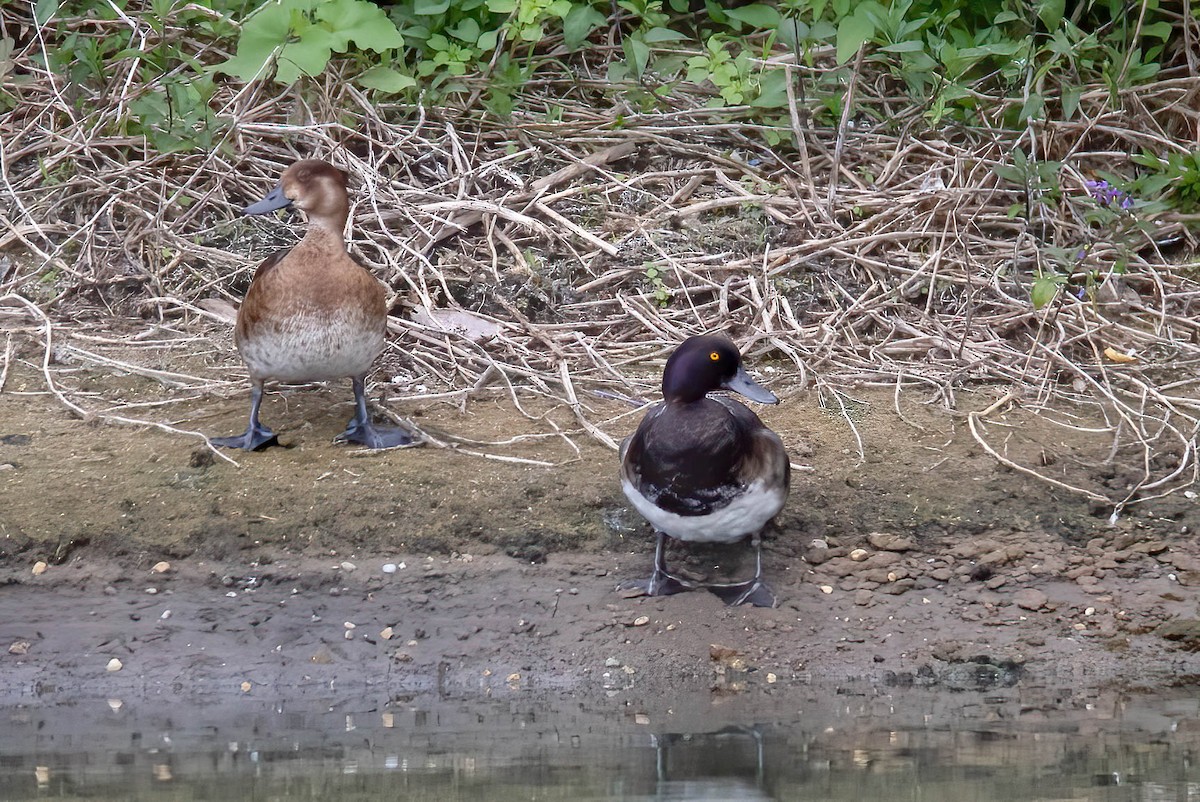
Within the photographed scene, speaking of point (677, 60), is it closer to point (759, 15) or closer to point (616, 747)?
point (759, 15)

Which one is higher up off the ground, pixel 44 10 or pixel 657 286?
pixel 44 10

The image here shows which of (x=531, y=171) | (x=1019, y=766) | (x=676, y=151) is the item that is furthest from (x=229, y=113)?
(x=1019, y=766)

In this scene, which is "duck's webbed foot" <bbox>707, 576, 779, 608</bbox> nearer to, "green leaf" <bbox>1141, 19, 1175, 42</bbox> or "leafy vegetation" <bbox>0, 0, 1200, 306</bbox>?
"leafy vegetation" <bbox>0, 0, 1200, 306</bbox>

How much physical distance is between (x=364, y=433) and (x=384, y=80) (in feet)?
7.56

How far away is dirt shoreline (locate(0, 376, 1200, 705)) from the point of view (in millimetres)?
4172

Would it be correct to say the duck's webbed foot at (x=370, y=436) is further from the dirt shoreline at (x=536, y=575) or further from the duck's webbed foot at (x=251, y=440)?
the duck's webbed foot at (x=251, y=440)

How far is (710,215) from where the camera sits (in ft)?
22.2

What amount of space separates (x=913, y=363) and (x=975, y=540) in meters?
1.30

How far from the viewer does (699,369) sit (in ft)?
14.7

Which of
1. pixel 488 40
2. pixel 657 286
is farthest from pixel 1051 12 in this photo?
pixel 488 40

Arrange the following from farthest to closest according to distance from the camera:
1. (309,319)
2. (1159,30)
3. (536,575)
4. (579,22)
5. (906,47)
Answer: (579,22) → (1159,30) → (906,47) → (309,319) → (536,575)

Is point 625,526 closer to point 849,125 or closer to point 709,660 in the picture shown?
point 709,660

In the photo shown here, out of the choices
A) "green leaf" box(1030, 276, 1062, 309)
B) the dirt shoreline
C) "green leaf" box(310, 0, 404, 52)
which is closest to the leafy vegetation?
"green leaf" box(310, 0, 404, 52)

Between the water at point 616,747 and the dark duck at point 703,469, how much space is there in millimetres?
520
